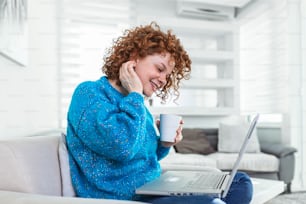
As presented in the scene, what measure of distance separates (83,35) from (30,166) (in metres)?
3.00

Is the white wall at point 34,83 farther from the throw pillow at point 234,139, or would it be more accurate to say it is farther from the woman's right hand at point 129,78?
the throw pillow at point 234,139

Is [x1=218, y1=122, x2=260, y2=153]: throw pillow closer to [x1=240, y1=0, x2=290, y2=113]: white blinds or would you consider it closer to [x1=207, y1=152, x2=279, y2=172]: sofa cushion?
[x1=207, y1=152, x2=279, y2=172]: sofa cushion

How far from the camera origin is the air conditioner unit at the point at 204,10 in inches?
173

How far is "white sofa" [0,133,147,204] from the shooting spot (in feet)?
3.71

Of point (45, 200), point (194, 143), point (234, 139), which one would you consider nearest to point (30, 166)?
point (45, 200)

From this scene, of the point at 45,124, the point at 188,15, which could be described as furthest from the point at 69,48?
the point at 188,15

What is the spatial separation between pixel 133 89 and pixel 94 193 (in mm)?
373

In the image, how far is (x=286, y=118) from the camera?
4027 millimetres

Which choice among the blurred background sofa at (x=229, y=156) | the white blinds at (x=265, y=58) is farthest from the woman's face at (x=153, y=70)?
the white blinds at (x=265, y=58)

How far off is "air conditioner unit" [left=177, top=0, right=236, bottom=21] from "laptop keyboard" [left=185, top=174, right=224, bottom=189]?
3.29 metres

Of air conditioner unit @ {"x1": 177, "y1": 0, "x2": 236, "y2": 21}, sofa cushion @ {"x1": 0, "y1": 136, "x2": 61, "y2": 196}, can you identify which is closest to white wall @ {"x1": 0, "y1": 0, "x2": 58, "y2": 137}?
sofa cushion @ {"x1": 0, "y1": 136, "x2": 61, "y2": 196}

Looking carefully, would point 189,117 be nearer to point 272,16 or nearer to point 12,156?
point 272,16

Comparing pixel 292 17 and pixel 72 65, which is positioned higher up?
pixel 292 17

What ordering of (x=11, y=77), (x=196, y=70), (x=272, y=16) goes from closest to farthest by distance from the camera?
1. (x=11, y=77)
2. (x=272, y=16)
3. (x=196, y=70)
